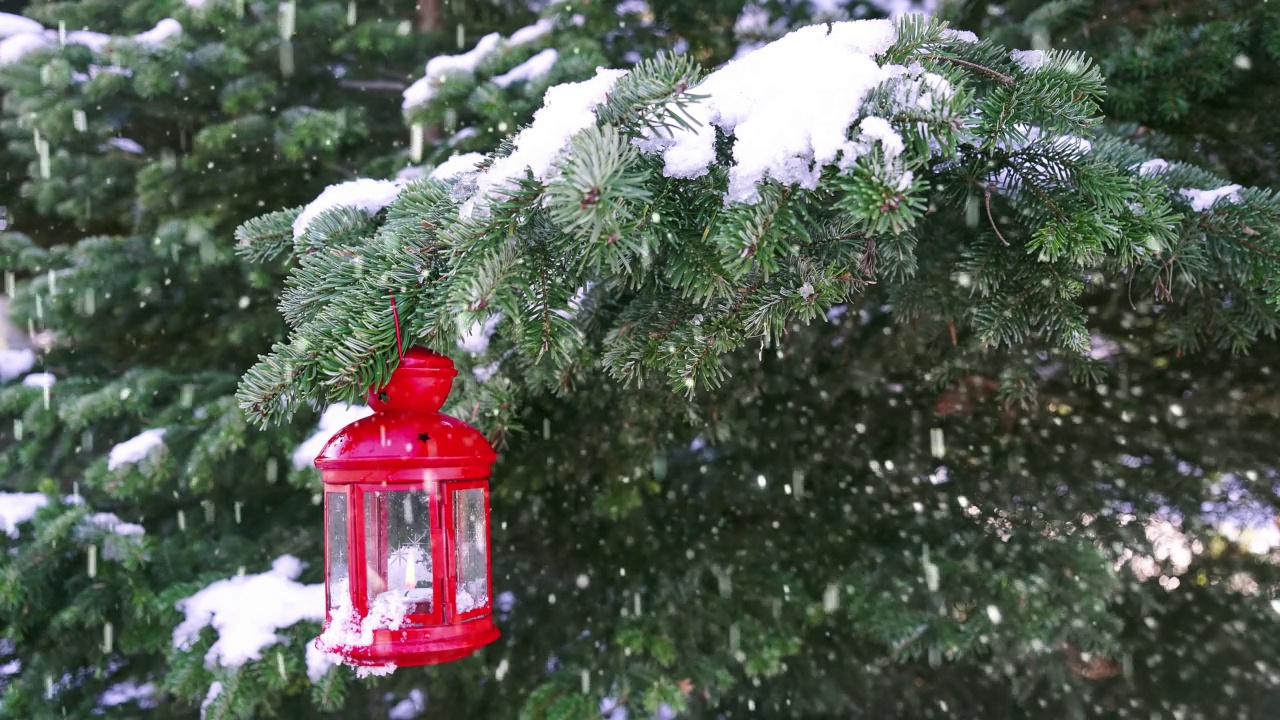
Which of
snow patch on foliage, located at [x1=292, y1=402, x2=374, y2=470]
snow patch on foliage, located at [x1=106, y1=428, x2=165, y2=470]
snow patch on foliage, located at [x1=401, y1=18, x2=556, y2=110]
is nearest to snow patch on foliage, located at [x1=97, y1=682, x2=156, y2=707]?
snow patch on foliage, located at [x1=106, y1=428, x2=165, y2=470]

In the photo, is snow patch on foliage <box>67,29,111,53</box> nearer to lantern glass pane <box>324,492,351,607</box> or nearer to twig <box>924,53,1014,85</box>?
lantern glass pane <box>324,492,351,607</box>

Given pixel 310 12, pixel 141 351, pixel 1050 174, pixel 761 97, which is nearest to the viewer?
pixel 761 97

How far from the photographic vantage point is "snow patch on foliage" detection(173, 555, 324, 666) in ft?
9.84

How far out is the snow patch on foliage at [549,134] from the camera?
1.34 meters

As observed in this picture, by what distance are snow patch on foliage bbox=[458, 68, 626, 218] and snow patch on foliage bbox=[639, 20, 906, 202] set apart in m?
0.13

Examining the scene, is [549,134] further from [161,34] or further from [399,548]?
[161,34]

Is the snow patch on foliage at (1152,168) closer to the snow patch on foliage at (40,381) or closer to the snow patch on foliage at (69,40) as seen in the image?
Result: the snow patch on foliage at (69,40)

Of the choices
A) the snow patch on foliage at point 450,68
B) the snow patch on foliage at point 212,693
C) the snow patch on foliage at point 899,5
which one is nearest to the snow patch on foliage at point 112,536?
the snow patch on foliage at point 212,693

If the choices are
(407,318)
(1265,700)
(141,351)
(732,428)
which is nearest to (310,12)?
(141,351)

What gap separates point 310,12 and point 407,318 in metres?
3.58

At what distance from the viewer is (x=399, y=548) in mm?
1866

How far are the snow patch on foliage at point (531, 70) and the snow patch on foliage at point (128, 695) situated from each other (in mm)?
3259

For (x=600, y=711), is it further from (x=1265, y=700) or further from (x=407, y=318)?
(x=1265, y=700)

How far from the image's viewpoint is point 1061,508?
11.8 feet
